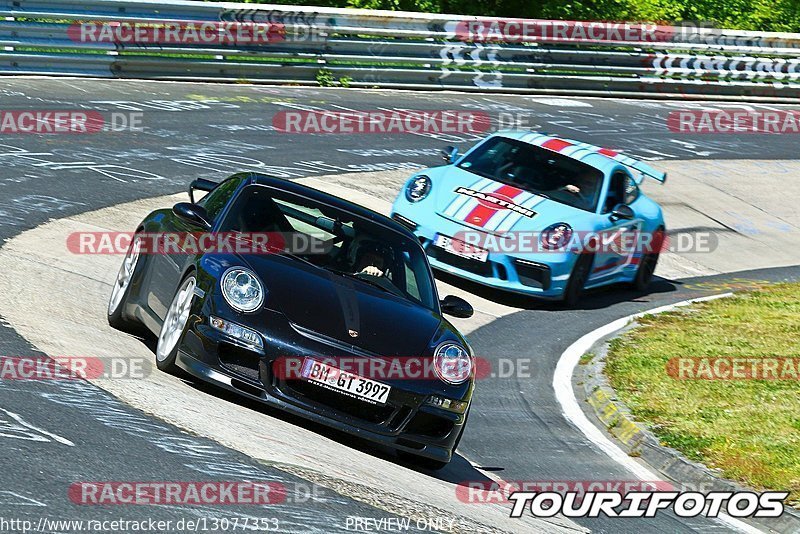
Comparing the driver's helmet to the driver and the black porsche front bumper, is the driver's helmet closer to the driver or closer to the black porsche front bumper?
the driver

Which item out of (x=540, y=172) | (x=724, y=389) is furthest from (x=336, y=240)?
(x=540, y=172)

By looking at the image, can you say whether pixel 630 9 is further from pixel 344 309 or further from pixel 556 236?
pixel 344 309

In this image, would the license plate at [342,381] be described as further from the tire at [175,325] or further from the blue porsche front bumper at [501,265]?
the blue porsche front bumper at [501,265]

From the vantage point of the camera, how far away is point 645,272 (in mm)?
14859

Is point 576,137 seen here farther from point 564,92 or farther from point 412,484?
point 412,484

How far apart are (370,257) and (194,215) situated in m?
1.15

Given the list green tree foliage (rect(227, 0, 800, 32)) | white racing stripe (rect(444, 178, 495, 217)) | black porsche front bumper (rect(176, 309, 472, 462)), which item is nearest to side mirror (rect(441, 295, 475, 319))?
black porsche front bumper (rect(176, 309, 472, 462))

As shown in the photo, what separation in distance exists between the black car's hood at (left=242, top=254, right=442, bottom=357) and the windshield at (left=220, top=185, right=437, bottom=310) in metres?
0.17

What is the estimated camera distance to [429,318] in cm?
792

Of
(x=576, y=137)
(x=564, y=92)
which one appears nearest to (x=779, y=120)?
(x=564, y=92)

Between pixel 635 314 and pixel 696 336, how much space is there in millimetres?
1240

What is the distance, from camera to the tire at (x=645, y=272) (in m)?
14.7

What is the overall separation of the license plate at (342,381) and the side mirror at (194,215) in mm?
1512

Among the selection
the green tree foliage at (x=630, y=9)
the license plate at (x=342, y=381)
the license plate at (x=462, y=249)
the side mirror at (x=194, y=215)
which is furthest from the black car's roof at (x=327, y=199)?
the green tree foliage at (x=630, y=9)
